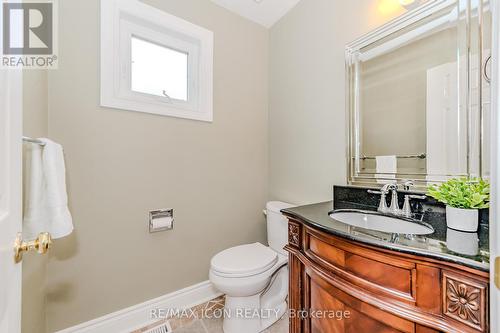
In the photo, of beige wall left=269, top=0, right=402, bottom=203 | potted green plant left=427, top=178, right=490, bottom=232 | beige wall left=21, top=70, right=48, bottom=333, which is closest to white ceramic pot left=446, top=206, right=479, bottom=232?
potted green plant left=427, top=178, right=490, bottom=232

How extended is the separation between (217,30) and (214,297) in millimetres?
2177

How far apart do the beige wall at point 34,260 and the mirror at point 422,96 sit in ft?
5.44

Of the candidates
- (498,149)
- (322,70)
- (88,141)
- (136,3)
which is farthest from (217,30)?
(498,149)

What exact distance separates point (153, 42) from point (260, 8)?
941 millimetres

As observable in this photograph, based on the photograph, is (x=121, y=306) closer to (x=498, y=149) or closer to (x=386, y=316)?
(x=386, y=316)

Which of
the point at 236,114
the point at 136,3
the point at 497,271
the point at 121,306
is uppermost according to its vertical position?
the point at 136,3

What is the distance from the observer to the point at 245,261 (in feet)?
4.54

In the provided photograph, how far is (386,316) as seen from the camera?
0.66 metres

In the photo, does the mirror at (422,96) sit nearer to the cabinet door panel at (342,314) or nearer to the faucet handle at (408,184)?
the faucet handle at (408,184)

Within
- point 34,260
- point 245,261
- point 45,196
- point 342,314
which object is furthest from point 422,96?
point 34,260

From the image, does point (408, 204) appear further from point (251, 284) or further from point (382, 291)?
point (251, 284)

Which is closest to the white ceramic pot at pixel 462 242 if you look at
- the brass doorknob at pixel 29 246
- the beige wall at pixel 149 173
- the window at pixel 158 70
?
the brass doorknob at pixel 29 246

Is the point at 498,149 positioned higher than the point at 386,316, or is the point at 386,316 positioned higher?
the point at 498,149

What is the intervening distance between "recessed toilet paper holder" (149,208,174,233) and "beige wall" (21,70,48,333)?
554 millimetres
